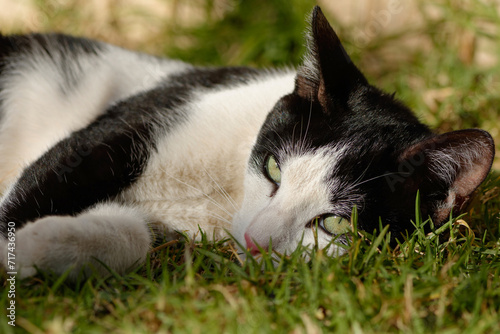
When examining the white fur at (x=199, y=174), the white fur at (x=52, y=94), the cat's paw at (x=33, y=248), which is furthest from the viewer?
the white fur at (x=52, y=94)

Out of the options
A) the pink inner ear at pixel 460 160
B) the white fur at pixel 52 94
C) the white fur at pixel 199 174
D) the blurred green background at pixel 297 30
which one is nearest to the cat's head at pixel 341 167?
the pink inner ear at pixel 460 160

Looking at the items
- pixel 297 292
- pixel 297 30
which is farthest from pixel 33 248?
pixel 297 30

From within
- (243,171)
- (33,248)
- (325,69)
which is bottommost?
(33,248)

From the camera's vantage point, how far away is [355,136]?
155 centimetres

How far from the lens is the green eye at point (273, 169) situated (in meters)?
1.59

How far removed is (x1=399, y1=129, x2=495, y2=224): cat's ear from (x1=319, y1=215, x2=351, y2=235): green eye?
0.22 meters

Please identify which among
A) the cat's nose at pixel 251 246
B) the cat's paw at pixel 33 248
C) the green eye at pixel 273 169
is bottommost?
the cat's paw at pixel 33 248

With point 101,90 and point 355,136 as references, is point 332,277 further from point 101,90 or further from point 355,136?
point 101,90

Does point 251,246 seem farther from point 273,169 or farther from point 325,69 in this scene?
point 325,69

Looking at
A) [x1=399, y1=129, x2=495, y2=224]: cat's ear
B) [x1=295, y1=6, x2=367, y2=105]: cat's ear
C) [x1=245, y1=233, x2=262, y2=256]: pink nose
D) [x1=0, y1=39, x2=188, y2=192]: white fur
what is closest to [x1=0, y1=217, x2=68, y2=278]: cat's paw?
[x1=245, y1=233, x2=262, y2=256]: pink nose

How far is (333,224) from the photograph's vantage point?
59.1 inches

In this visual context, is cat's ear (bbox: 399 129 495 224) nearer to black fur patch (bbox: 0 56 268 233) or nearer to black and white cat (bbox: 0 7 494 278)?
black and white cat (bbox: 0 7 494 278)

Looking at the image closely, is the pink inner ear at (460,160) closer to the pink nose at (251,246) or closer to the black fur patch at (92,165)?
the pink nose at (251,246)

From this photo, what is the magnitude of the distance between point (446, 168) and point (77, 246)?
1092 millimetres
